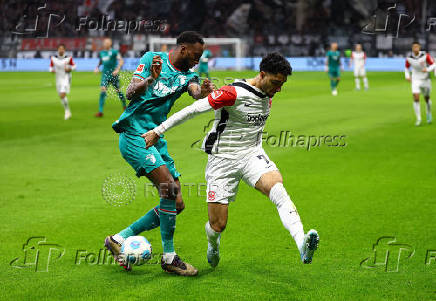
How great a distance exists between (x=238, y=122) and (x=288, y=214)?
3.57 ft

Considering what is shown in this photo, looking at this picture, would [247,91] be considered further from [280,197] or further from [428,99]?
[428,99]

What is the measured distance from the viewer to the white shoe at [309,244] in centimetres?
505

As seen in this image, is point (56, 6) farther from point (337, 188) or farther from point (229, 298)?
point (229, 298)

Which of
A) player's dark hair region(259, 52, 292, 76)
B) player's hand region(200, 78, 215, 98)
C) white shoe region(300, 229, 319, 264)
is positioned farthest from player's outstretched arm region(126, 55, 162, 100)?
white shoe region(300, 229, 319, 264)

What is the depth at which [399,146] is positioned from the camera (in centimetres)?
1427

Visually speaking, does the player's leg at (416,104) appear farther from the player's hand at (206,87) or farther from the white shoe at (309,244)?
the white shoe at (309,244)

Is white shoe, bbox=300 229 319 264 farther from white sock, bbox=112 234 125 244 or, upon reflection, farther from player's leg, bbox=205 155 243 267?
white sock, bbox=112 234 125 244

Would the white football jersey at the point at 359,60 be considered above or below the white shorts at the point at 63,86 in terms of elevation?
below

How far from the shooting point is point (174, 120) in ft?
18.6

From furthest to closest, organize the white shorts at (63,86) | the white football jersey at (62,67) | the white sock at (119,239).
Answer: the white football jersey at (62,67) → the white shorts at (63,86) → the white sock at (119,239)

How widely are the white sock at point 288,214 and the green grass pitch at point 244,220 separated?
0.61 meters

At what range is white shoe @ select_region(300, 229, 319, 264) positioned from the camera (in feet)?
16.6

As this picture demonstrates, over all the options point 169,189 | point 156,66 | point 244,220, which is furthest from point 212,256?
point 244,220

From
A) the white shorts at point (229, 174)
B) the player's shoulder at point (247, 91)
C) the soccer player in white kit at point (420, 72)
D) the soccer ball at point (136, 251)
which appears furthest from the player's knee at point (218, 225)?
the soccer player in white kit at point (420, 72)
